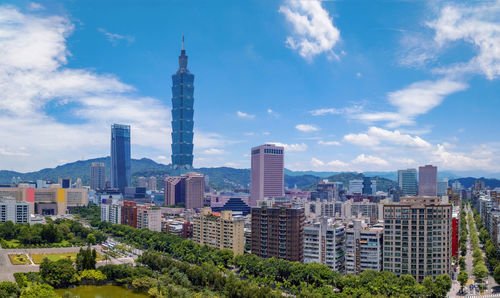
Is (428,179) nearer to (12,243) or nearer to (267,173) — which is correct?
(267,173)

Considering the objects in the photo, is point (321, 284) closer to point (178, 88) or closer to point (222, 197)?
point (222, 197)

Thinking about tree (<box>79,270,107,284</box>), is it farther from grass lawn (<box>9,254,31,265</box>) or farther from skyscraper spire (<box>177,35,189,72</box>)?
skyscraper spire (<box>177,35,189,72</box>)

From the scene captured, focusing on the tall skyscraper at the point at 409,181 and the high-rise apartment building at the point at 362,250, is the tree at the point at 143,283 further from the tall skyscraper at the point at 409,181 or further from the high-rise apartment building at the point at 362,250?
the tall skyscraper at the point at 409,181

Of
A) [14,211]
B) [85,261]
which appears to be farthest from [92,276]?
[14,211]

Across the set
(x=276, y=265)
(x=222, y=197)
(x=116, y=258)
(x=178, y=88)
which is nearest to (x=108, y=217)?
(x=116, y=258)

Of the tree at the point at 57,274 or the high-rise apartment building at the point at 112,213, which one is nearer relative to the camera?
the tree at the point at 57,274

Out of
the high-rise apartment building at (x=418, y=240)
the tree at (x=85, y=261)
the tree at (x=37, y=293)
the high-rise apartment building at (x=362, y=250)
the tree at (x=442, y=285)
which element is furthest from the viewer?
the high-rise apartment building at (x=362, y=250)

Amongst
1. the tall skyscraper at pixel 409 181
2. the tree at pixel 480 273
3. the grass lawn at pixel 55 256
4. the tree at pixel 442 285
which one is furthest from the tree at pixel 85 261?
Answer: the tall skyscraper at pixel 409 181
